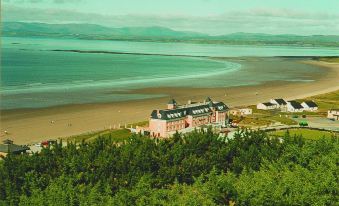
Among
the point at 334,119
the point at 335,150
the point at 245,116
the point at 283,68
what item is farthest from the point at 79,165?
the point at 283,68

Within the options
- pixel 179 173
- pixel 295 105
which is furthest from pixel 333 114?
pixel 179 173

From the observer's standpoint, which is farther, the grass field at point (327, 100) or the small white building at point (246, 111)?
the grass field at point (327, 100)

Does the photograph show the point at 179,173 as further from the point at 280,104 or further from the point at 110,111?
the point at 280,104

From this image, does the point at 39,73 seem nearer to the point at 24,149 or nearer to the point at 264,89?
the point at 264,89

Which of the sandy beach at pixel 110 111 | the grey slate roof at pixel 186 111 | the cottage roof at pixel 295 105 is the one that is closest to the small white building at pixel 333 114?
the cottage roof at pixel 295 105

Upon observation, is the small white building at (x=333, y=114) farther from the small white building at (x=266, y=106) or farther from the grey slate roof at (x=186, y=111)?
the grey slate roof at (x=186, y=111)

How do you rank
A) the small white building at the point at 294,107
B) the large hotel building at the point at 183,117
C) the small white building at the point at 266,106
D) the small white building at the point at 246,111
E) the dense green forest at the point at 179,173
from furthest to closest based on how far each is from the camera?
the small white building at the point at 266,106, the small white building at the point at 294,107, the small white building at the point at 246,111, the large hotel building at the point at 183,117, the dense green forest at the point at 179,173
